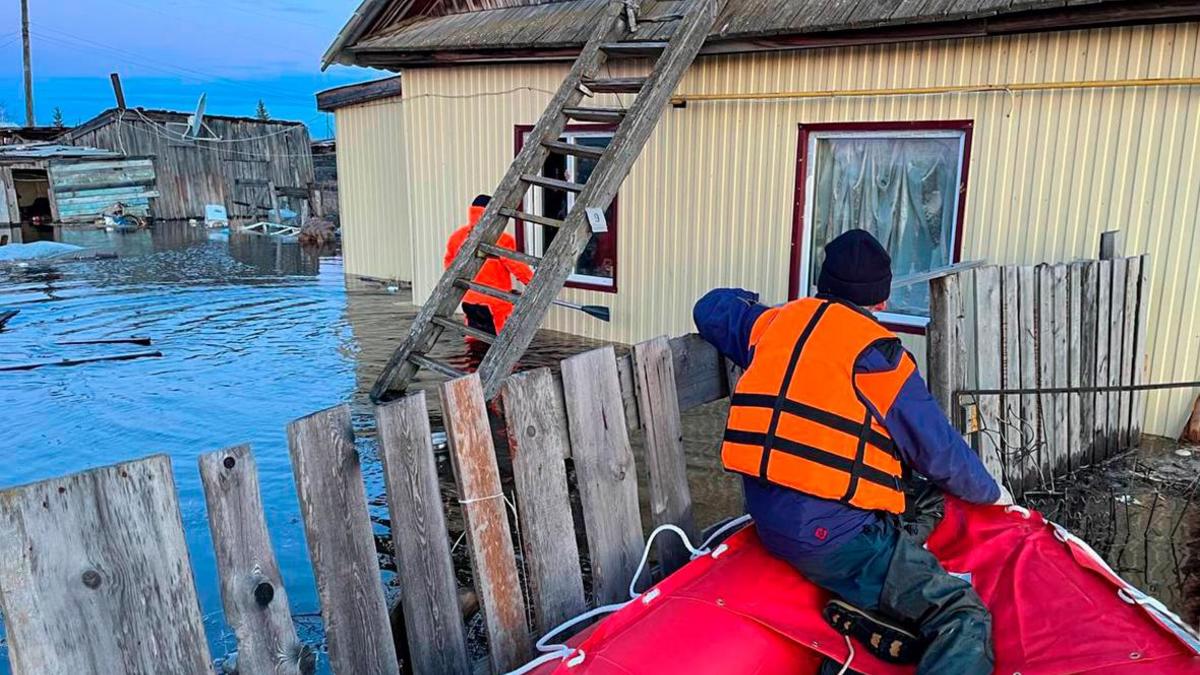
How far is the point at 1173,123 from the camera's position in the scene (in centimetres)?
512

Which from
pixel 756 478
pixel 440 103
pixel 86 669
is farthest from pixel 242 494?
pixel 440 103

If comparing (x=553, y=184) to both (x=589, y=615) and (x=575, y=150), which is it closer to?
(x=575, y=150)

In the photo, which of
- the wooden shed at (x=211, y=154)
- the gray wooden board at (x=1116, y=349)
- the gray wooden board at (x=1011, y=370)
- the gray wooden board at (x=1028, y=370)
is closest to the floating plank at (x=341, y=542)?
the gray wooden board at (x=1011, y=370)

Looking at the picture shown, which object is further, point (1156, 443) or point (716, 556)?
point (1156, 443)

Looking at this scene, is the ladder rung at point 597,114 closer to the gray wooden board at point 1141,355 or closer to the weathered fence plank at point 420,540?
the gray wooden board at point 1141,355

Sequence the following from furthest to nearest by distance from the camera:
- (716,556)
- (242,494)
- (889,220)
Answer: (889,220)
(716,556)
(242,494)

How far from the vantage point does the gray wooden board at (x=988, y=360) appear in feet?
14.1

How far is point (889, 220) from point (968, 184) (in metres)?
0.69

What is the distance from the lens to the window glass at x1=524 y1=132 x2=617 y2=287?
8266 millimetres

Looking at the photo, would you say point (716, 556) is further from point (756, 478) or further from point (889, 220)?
point (889, 220)

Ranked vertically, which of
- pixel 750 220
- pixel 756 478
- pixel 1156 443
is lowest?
pixel 1156 443

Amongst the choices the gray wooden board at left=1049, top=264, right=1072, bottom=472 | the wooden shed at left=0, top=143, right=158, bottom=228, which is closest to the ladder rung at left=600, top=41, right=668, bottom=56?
the gray wooden board at left=1049, top=264, right=1072, bottom=472

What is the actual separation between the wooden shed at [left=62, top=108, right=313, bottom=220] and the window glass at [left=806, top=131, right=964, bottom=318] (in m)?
22.2

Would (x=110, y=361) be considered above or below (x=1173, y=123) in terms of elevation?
below
